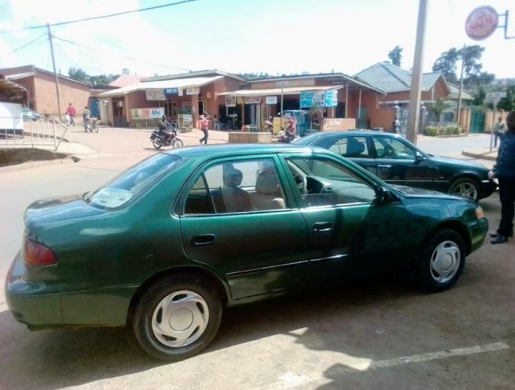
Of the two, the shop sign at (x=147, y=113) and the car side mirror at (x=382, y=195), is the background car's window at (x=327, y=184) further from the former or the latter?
the shop sign at (x=147, y=113)

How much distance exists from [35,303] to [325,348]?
2057 mm

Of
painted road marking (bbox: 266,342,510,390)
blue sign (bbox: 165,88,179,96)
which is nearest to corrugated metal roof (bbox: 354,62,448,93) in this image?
blue sign (bbox: 165,88,179,96)

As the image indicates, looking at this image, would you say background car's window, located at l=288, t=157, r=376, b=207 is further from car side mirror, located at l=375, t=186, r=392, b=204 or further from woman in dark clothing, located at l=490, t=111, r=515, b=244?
woman in dark clothing, located at l=490, t=111, r=515, b=244

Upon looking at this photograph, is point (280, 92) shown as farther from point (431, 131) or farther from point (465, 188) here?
point (465, 188)

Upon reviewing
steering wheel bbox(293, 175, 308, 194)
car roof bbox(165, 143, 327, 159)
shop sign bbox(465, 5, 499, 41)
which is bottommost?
steering wheel bbox(293, 175, 308, 194)

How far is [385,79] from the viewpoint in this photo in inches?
1508

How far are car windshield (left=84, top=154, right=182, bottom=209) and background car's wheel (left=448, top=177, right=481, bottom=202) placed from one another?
18.8 feet

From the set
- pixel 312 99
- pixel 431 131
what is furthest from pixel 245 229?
pixel 431 131

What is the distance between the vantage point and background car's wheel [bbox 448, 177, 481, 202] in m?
7.39

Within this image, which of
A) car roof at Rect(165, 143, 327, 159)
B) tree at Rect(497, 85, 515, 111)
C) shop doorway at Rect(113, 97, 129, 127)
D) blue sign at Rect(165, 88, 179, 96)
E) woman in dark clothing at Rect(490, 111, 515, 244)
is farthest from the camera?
shop doorway at Rect(113, 97, 129, 127)

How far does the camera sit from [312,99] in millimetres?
27719

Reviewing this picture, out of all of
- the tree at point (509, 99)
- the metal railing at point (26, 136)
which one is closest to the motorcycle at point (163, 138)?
the metal railing at point (26, 136)

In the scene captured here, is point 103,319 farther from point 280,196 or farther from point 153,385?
point 280,196

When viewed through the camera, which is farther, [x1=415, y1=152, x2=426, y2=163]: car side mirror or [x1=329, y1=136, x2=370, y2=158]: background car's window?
[x1=415, y1=152, x2=426, y2=163]: car side mirror
